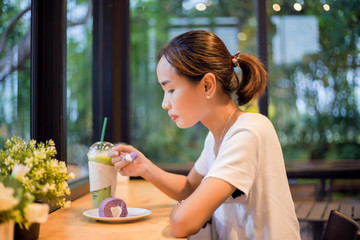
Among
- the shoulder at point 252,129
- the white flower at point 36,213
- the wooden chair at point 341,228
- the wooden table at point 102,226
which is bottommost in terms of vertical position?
the wooden chair at point 341,228

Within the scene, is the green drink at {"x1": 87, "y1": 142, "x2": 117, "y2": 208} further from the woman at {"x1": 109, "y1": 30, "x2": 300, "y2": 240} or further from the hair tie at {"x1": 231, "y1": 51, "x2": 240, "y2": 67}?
the hair tie at {"x1": 231, "y1": 51, "x2": 240, "y2": 67}

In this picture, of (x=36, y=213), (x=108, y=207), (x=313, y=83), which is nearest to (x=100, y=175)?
(x=108, y=207)

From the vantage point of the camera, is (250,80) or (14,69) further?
(250,80)

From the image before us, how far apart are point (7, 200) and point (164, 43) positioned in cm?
269

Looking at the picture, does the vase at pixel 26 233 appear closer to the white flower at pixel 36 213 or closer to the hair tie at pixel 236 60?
the white flower at pixel 36 213

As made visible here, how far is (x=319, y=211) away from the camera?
254cm

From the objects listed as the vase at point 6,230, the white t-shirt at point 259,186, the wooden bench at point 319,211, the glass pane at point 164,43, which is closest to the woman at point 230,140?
the white t-shirt at point 259,186

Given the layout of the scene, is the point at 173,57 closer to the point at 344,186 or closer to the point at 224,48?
the point at 224,48

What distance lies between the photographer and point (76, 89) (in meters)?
2.06

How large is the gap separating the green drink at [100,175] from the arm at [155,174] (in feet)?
0.09

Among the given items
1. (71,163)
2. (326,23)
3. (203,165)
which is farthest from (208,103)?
(326,23)

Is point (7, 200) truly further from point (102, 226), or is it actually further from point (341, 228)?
point (341, 228)

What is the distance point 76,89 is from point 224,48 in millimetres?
904

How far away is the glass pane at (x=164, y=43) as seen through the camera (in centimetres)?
315
